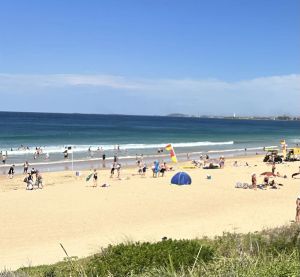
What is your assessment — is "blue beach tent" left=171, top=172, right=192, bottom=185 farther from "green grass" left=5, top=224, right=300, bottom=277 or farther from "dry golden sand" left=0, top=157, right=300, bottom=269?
"green grass" left=5, top=224, right=300, bottom=277

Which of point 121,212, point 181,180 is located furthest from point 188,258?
point 181,180

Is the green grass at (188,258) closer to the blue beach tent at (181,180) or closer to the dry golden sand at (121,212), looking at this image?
the dry golden sand at (121,212)

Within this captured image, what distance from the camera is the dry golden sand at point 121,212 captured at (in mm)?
13477

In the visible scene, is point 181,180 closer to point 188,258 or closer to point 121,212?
point 121,212

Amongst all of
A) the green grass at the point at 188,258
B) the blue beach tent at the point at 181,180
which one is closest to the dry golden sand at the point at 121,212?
the blue beach tent at the point at 181,180

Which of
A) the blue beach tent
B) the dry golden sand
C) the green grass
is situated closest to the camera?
the green grass

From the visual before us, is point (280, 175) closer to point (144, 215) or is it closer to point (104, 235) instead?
point (144, 215)

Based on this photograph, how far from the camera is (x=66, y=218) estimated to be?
16891 millimetres

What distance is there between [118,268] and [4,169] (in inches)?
1112

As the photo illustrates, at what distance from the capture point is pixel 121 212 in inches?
702

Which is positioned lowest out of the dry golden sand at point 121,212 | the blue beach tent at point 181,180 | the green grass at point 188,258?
the dry golden sand at point 121,212

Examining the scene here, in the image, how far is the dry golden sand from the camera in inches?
531

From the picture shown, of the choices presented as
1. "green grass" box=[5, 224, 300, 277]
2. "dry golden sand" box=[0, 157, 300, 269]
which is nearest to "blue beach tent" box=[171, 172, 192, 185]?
"dry golden sand" box=[0, 157, 300, 269]

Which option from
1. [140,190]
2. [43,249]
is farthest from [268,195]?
[43,249]
